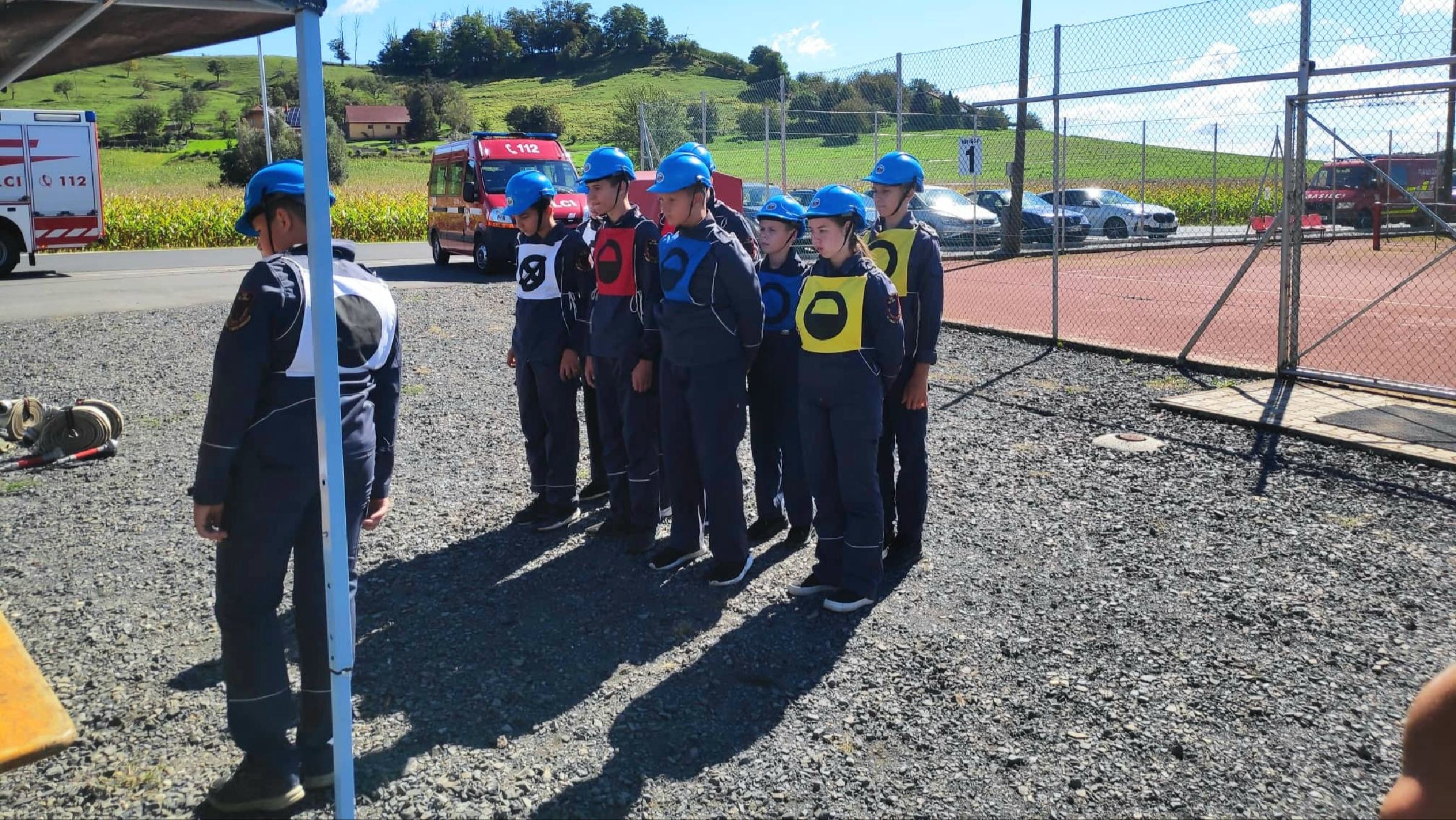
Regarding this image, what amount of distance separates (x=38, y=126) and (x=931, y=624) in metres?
21.8

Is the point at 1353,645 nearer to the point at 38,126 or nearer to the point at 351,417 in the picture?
the point at 351,417

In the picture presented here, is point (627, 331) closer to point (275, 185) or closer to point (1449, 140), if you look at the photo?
point (275, 185)

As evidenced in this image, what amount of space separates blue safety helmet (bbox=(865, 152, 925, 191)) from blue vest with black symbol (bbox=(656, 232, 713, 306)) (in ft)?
3.33

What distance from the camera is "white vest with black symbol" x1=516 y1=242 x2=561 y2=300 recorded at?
19.3 feet

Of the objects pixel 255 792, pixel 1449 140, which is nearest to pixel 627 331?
pixel 255 792

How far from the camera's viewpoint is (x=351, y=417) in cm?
347

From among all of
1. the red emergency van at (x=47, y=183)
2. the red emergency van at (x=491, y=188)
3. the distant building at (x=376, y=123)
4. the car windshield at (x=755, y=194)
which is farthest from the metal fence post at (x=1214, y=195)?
the distant building at (x=376, y=123)

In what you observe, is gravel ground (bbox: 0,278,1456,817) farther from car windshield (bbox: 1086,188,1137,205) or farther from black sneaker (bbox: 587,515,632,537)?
car windshield (bbox: 1086,188,1137,205)

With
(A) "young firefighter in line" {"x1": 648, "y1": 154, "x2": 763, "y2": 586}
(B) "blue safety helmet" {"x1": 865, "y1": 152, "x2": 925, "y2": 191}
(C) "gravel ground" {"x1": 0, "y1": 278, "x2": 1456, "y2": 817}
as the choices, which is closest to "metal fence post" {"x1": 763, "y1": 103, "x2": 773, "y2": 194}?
(C) "gravel ground" {"x1": 0, "y1": 278, "x2": 1456, "y2": 817}

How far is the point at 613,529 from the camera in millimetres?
6023

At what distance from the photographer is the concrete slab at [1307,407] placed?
7.05 m

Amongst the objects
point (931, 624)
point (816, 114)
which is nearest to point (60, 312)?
point (816, 114)

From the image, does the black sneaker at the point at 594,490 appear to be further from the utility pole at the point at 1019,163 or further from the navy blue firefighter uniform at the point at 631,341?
the utility pole at the point at 1019,163

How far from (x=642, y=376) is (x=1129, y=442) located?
387 centimetres
